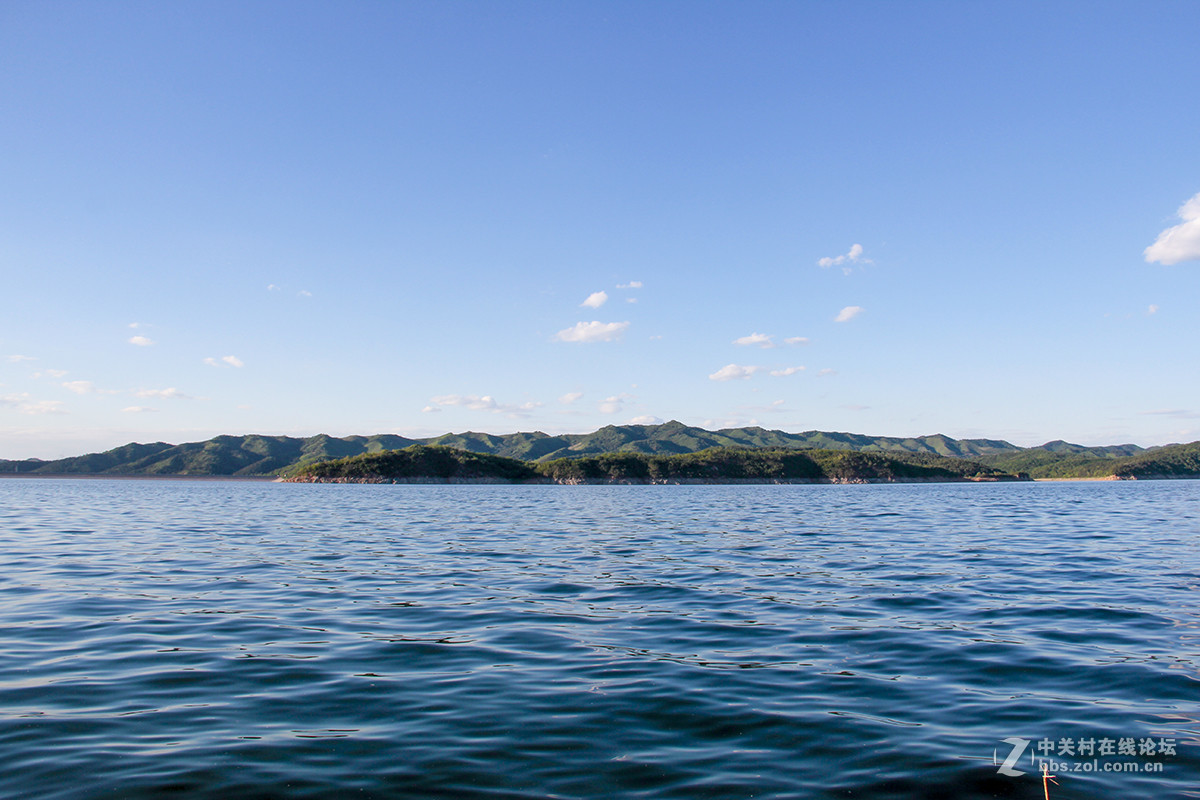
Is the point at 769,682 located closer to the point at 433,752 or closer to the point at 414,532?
the point at 433,752

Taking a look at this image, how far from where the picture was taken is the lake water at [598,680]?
8.80 meters

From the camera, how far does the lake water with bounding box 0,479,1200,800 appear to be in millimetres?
8797

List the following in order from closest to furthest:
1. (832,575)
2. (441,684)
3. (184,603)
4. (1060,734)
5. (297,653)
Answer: (1060,734), (441,684), (297,653), (184,603), (832,575)

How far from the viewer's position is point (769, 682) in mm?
12633

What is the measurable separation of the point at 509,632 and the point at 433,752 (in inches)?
288

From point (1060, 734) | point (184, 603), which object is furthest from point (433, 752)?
point (184, 603)

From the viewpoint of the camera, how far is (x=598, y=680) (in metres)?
12.8
